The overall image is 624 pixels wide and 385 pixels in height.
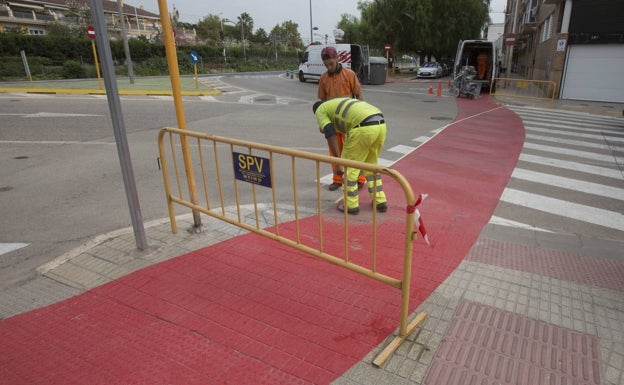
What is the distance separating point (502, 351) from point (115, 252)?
3631 millimetres

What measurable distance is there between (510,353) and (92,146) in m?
9.13

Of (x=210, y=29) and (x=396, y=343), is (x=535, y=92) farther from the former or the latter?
(x=210, y=29)

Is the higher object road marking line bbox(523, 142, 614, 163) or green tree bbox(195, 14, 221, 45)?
green tree bbox(195, 14, 221, 45)

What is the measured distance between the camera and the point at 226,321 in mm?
3016

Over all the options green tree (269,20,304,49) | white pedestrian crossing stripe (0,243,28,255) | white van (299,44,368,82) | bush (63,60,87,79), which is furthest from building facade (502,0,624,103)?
green tree (269,20,304,49)

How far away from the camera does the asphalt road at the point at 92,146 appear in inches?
188

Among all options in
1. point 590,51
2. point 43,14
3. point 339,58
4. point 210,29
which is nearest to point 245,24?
point 210,29

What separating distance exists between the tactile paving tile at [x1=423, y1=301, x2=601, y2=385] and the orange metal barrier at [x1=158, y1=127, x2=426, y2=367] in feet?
1.00

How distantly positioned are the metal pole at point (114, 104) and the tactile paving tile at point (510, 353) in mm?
3006

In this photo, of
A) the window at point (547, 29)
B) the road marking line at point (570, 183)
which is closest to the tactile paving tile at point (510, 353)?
the road marking line at point (570, 183)

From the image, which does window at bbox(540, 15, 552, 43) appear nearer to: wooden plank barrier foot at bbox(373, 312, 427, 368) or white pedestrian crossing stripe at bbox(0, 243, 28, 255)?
wooden plank barrier foot at bbox(373, 312, 427, 368)

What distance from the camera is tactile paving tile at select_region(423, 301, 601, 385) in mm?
2459

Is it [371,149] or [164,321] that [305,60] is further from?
[164,321]

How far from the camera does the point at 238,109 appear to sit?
49.9 ft
